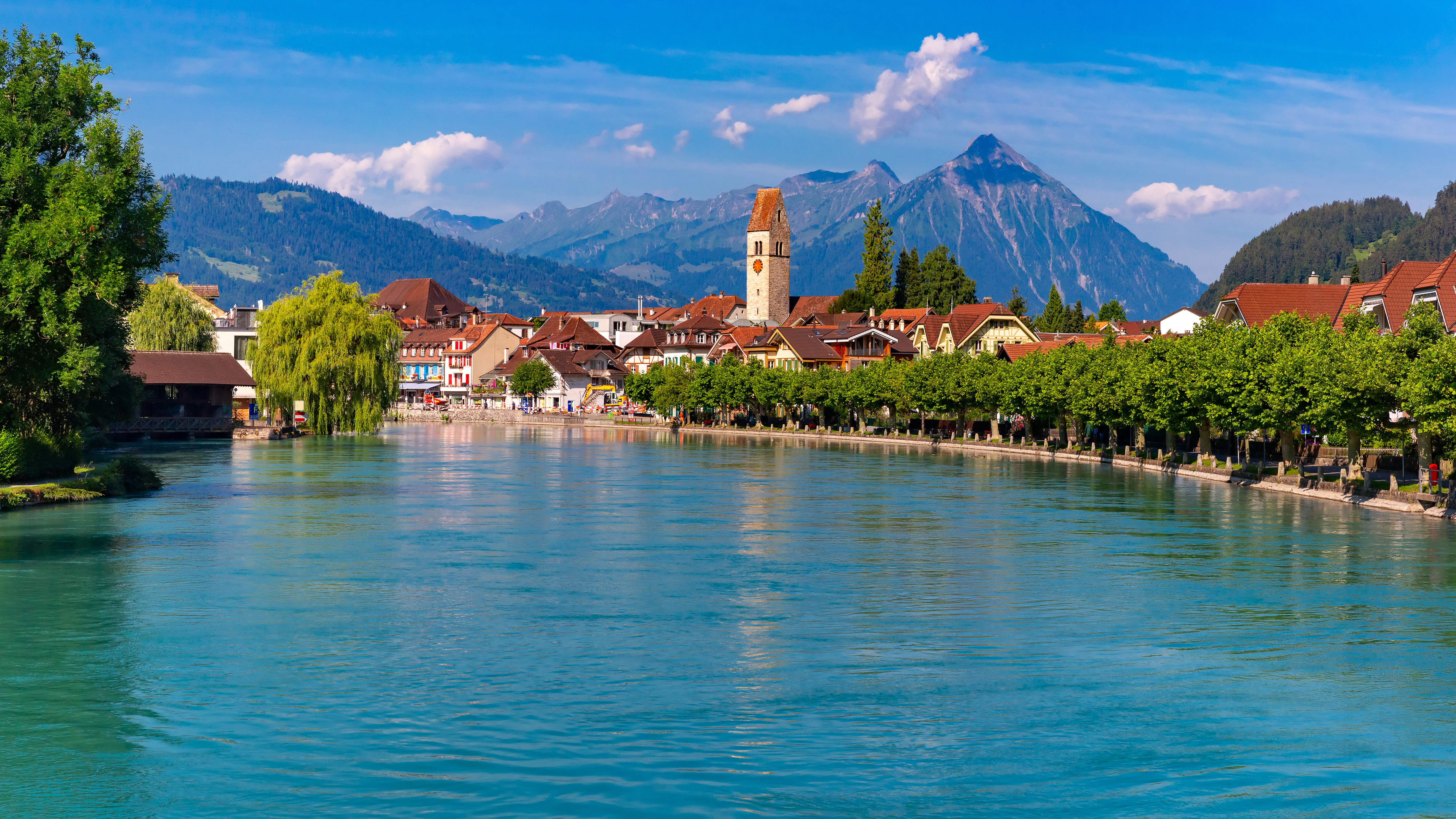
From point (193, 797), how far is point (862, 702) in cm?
984

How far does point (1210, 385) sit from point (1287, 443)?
5.14 meters

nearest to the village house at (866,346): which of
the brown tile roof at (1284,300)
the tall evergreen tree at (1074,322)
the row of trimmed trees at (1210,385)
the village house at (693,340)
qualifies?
the row of trimmed trees at (1210,385)

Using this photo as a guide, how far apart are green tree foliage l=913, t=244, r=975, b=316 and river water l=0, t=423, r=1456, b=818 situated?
133m

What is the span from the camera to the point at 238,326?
14712 centimetres

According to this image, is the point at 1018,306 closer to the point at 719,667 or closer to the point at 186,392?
the point at 186,392

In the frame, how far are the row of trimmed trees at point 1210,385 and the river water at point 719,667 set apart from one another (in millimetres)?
7837

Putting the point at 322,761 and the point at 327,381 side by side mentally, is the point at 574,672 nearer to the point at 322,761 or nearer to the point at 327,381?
the point at 322,761

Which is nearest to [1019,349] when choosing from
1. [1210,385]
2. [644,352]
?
[1210,385]

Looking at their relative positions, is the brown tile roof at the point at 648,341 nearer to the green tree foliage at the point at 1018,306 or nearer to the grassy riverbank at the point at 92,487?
the green tree foliage at the point at 1018,306

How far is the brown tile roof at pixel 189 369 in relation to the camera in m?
97.2

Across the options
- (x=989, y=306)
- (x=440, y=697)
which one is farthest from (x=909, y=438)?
(x=440, y=697)

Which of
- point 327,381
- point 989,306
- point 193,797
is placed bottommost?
point 193,797

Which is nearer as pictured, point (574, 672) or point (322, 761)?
point (322, 761)

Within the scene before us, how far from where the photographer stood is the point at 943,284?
178500mm
